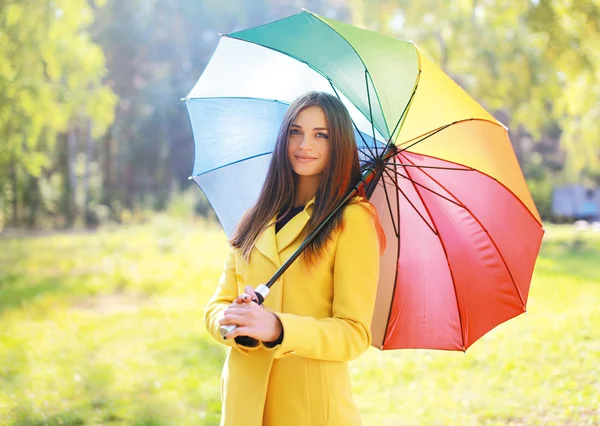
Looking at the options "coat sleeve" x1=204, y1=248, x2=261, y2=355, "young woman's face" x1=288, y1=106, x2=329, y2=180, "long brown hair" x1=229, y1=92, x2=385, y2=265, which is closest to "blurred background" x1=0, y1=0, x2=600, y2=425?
"coat sleeve" x1=204, y1=248, x2=261, y2=355

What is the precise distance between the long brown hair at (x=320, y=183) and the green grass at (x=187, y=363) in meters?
2.95

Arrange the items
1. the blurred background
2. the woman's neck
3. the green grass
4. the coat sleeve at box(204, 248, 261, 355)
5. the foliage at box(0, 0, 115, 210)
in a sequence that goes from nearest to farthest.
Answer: the coat sleeve at box(204, 248, 261, 355) < the woman's neck < the green grass < the blurred background < the foliage at box(0, 0, 115, 210)

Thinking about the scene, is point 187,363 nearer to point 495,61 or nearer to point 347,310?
point 347,310

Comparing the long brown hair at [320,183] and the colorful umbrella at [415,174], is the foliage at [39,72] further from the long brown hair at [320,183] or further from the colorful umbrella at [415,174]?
the long brown hair at [320,183]

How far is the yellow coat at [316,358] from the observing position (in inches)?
76.4

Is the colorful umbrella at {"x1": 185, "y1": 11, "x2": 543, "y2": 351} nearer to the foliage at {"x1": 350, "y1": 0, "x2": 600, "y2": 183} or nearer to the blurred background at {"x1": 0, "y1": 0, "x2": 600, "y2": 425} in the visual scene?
the blurred background at {"x1": 0, "y1": 0, "x2": 600, "y2": 425}

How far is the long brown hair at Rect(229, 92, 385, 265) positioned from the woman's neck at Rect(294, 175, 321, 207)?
0.02 m

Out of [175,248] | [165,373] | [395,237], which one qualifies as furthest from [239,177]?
[175,248]

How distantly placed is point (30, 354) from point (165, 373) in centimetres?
138

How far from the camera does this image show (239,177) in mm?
2855

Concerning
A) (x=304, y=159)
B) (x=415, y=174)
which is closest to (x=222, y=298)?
(x=304, y=159)

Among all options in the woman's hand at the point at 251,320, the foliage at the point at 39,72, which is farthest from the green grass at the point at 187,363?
the woman's hand at the point at 251,320

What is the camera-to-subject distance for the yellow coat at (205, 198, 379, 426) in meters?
1.94

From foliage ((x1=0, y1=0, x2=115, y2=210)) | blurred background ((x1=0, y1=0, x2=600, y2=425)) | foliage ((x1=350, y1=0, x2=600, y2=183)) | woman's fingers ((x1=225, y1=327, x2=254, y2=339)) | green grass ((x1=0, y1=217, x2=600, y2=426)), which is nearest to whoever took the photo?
woman's fingers ((x1=225, y1=327, x2=254, y2=339))
